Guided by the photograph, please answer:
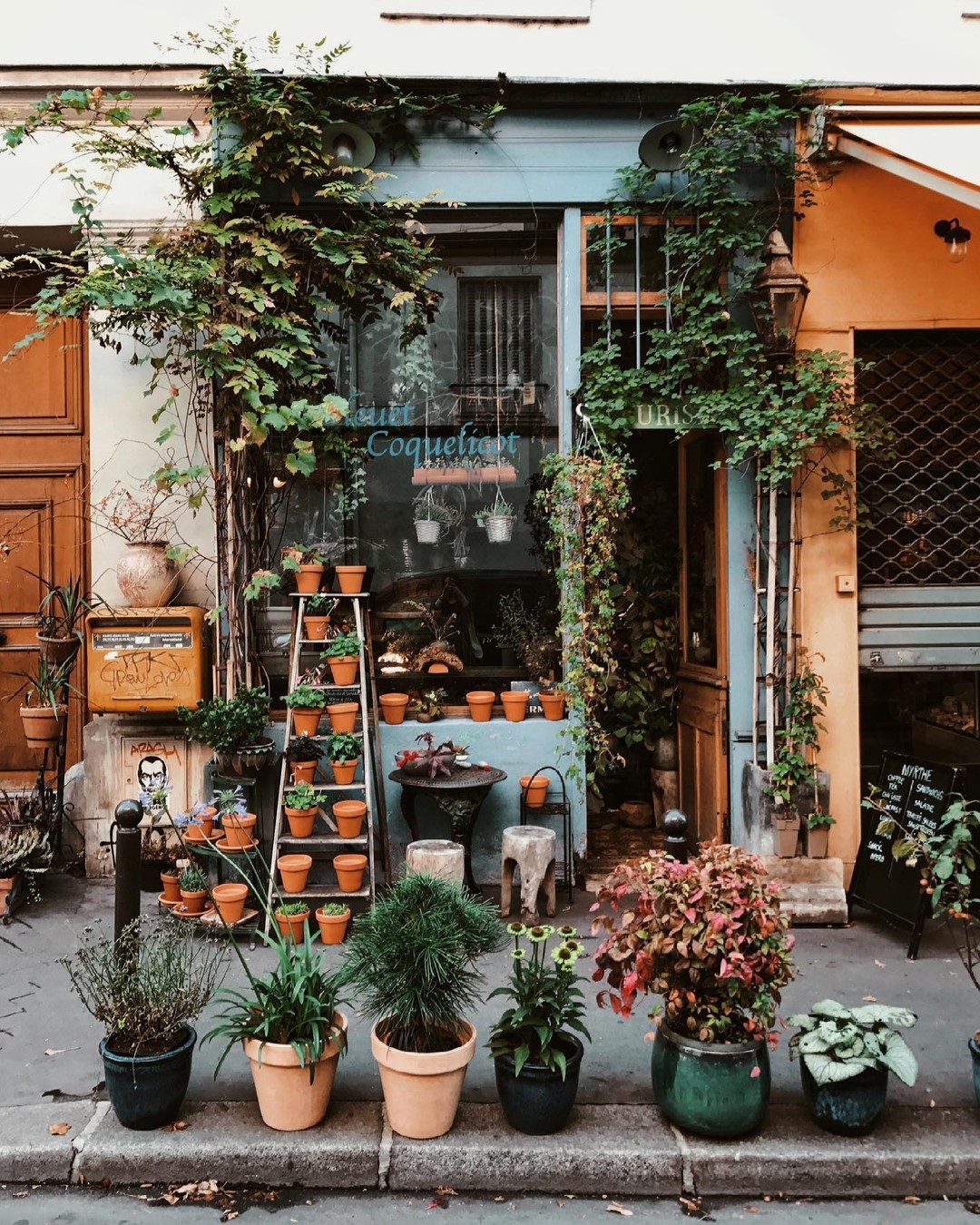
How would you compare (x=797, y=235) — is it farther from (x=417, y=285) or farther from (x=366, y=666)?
(x=366, y=666)

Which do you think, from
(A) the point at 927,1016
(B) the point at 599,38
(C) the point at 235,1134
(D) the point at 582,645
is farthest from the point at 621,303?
(C) the point at 235,1134

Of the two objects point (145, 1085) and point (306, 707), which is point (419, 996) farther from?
point (306, 707)

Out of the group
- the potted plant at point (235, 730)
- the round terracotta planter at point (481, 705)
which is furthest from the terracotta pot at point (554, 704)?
the potted plant at point (235, 730)

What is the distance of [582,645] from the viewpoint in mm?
6520

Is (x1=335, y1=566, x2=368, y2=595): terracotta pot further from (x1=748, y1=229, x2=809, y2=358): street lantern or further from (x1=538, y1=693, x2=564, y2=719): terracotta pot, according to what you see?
(x1=748, y1=229, x2=809, y2=358): street lantern

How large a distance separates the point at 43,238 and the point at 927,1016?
7.90 meters

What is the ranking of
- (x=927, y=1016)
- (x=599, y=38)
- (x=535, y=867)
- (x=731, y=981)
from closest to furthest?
(x=731, y=981) → (x=927, y=1016) → (x=535, y=867) → (x=599, y=38)

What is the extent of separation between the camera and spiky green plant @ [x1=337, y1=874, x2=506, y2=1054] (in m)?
3.63

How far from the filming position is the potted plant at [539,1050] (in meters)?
3.64

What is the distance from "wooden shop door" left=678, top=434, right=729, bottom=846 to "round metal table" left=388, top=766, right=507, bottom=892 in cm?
178

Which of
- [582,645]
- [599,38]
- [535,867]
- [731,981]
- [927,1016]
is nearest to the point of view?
[731,981]

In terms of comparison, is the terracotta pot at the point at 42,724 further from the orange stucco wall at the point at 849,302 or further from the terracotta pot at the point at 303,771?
the orange stucco wall at the point at 849,302

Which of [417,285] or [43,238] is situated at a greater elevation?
[43,238]

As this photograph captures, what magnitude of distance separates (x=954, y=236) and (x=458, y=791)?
514 cm
